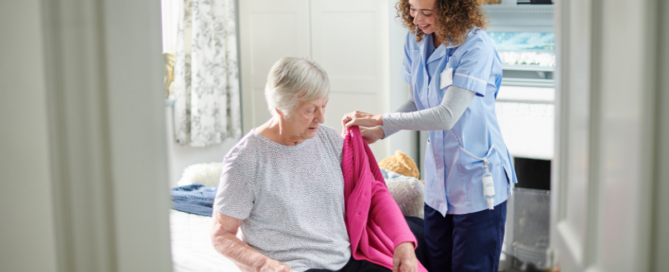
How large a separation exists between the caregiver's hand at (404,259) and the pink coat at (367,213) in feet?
0.09

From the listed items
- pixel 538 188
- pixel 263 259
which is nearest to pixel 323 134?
pixel 263 259

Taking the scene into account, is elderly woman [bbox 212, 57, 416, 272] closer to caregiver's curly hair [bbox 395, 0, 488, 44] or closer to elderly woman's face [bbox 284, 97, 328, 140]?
elderly woman's face [bbox 284, 97, 328, 140]

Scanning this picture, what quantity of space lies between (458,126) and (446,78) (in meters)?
0.18

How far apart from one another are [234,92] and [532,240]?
245 cm

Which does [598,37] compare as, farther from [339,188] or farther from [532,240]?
[532,240]

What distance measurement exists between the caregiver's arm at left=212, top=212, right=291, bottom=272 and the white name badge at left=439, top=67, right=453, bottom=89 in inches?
30.9

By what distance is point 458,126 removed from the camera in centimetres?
179

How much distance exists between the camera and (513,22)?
3.46 metres

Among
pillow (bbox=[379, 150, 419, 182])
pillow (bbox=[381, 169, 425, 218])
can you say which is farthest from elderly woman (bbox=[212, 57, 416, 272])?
pillow (bbox=[379, 150, 419, 182])

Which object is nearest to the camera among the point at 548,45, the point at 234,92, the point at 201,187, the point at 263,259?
the point at 263,259

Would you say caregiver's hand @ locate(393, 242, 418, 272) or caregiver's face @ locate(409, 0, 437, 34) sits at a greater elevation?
caregiver's face @ locate(409, 0, 437, 34)

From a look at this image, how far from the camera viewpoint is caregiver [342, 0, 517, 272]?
1.72 meters

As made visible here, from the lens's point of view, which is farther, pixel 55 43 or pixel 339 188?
pixel 339 188

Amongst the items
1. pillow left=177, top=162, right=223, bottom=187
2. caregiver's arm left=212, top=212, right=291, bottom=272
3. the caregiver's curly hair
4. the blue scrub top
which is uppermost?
the caregiver's curly hair
